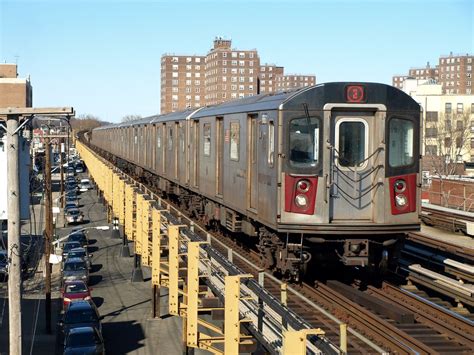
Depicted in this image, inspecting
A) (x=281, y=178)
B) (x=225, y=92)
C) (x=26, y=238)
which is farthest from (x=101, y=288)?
(x=225, y=92)

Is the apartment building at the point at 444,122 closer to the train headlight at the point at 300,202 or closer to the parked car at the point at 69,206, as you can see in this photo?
the parked car at the point at 69,206

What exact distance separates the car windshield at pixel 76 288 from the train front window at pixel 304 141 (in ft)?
55.3

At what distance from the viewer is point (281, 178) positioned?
10.7 meters

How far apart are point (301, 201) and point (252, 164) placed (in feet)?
7.14

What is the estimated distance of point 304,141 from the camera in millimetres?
10695

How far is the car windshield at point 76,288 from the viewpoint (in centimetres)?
2545

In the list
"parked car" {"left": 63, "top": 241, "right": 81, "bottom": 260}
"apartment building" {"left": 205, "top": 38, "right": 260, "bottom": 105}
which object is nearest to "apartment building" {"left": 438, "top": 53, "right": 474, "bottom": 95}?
"apartment building" {"left": 205, "top": 38, "right": 260, "bottom": 105}

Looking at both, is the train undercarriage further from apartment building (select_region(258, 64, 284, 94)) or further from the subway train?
apartment building (select_region(258, 64, 284, 94))

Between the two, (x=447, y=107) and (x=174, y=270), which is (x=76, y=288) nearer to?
(x=174, y=270)

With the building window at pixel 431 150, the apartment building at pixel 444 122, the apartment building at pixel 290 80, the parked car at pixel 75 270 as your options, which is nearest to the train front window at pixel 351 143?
the parked car at pixel 75 270

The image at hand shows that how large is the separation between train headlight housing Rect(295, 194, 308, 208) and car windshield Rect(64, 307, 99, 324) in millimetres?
12905

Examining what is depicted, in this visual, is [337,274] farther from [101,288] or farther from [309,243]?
[101,288]

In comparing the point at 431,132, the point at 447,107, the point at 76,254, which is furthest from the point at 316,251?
the point at 447,107

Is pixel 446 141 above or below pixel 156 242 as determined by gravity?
above
